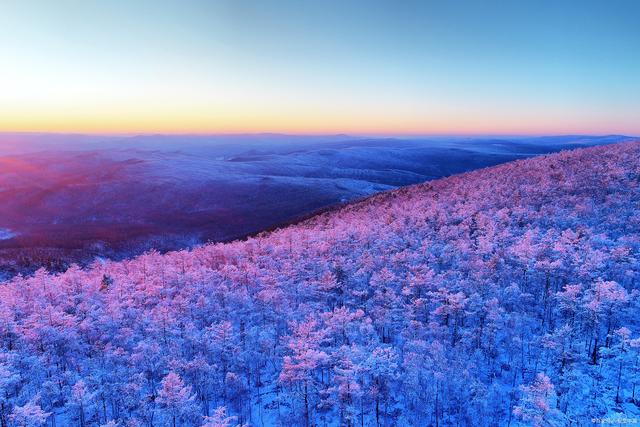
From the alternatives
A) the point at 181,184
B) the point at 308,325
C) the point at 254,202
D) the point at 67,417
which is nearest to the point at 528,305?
the point at 308,325

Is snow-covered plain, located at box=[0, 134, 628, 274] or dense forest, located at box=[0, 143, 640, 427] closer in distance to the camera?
dense forest, located at box=[0, 143, 640, 427]

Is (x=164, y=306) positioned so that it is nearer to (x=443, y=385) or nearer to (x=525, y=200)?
(x=443, y=385)

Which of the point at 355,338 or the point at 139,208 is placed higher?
the point at 355,338

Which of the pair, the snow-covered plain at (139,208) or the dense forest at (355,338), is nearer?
the dense forest at (355,338)

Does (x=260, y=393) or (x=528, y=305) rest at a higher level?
(x=528, y=305)

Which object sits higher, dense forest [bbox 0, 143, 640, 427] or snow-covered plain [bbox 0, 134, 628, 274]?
dense forest [bbox 0, 143, 640, 427]

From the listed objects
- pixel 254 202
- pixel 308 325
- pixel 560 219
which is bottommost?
pixel 254 202

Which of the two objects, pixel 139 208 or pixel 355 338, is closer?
pixel 355 338

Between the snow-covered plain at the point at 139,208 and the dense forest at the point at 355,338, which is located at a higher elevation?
the dense forest at the point at 355,338
